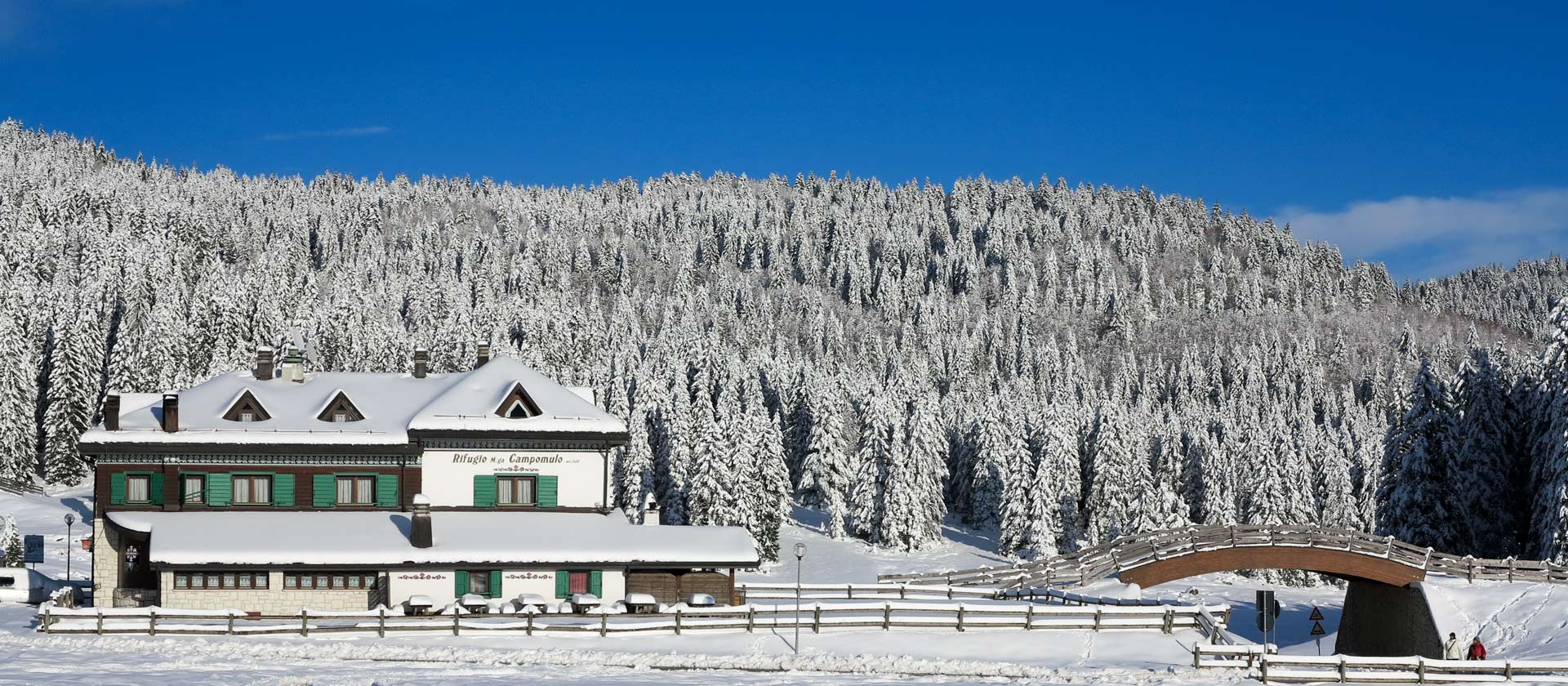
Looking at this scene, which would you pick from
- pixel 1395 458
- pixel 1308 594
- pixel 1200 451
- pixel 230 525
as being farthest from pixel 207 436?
pixel 1200 451

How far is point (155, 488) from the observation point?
169 ft

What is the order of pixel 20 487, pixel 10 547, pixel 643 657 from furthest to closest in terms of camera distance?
pixel 20 487 → pixel 10 547 → pixel 643 657

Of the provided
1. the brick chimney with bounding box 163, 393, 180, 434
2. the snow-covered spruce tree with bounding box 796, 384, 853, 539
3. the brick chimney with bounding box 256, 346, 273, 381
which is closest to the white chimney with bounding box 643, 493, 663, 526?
→ the brick chimney with bounding box 256, 346, 273, 381

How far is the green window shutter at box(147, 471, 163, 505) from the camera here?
5141 centimetres

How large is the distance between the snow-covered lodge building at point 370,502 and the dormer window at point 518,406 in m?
0.06

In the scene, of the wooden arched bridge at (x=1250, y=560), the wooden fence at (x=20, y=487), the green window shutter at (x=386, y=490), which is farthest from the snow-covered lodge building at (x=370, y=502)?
the wooden fence at (x=20, y=487)

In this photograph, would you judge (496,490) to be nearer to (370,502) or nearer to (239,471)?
(370,502)

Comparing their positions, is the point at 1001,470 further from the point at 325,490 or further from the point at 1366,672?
the point at 1366,672

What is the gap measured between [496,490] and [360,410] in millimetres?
5503

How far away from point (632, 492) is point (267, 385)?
133 ft

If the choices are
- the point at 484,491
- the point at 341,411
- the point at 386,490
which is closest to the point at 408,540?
the point at 386,490

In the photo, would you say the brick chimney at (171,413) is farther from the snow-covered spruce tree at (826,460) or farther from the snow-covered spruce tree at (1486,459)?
the snow-covered spruce tree at (826,460)

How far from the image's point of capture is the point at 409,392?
186 feet

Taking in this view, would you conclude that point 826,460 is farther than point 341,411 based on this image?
Yes
